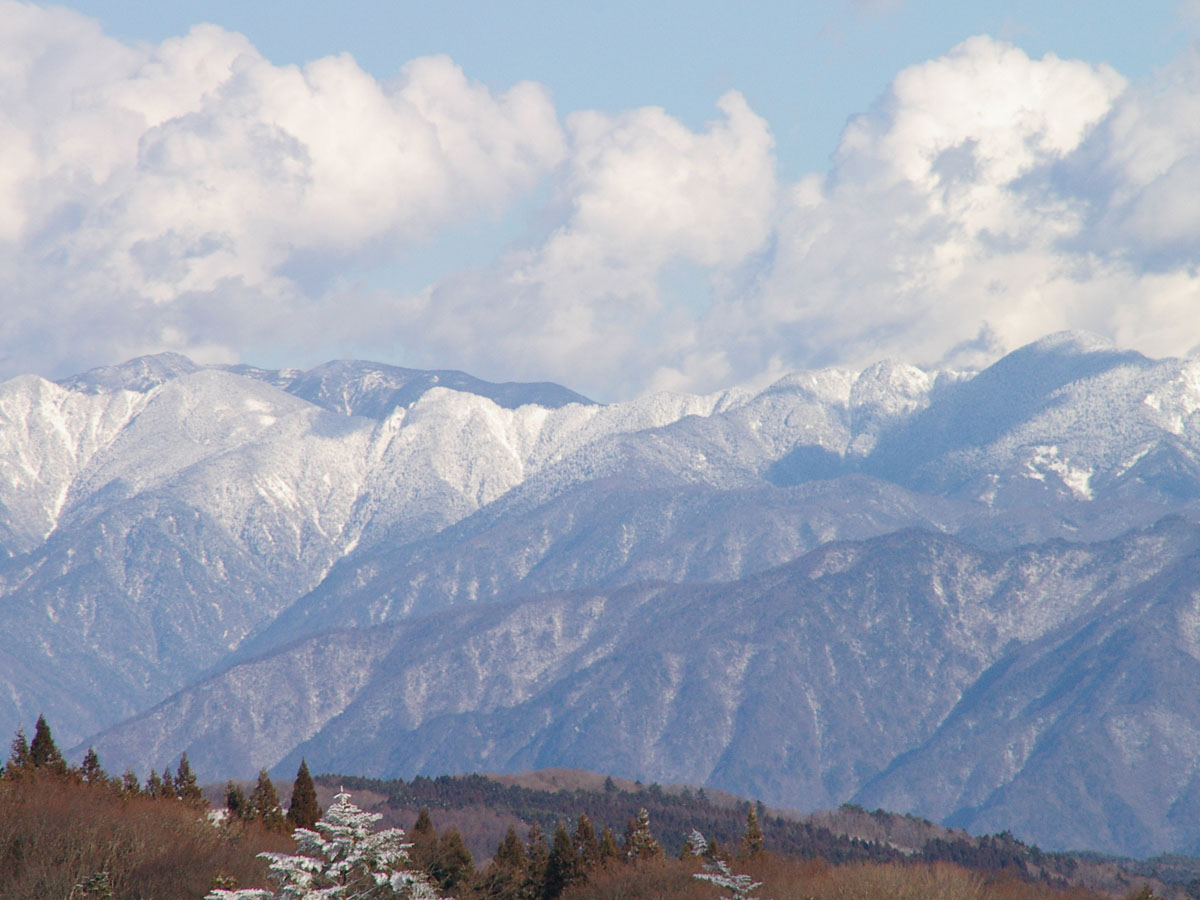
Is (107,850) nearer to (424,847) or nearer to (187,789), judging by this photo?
(424,847)

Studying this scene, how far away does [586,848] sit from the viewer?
155250mm

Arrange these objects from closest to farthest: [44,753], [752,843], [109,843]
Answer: [109,843] → [44,753] → [752,843]

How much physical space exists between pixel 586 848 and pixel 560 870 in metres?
10.1

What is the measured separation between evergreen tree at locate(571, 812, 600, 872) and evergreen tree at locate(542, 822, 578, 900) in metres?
1.03

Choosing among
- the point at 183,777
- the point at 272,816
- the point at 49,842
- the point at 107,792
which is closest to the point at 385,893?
the point at 49,842

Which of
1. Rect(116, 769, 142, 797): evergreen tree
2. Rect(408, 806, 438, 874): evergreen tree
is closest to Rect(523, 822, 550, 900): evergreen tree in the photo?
Rect(408, 806, 438, 874): evergreen tree

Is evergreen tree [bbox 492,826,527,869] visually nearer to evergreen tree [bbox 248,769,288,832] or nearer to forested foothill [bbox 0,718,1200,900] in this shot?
forested foothill [bbox 0,718,1200,900]

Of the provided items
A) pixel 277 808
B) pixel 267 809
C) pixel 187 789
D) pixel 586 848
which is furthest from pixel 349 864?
pixel 187 789

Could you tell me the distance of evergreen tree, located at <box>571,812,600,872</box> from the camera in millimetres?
146000

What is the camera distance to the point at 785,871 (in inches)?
5832

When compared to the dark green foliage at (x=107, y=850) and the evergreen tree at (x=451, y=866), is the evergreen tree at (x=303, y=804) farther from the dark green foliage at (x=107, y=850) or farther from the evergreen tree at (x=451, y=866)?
the dark green foliage at (x=107, y=850)

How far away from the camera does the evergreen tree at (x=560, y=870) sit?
144 m

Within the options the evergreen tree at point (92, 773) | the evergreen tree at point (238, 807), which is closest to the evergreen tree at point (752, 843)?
the evergreen tree at point (238, 807)

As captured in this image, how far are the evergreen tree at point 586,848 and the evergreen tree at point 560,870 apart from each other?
1.03 metres
